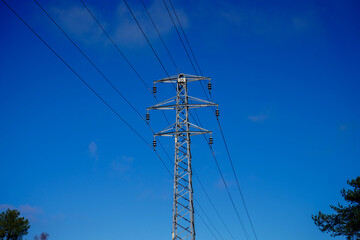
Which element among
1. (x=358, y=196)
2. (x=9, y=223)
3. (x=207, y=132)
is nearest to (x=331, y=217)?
(x=358, y=196)

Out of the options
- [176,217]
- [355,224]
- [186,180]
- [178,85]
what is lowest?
[176,217]

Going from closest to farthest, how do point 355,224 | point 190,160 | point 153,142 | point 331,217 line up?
point 190,160 < point 153,142 < point 355,224 < point 331,217

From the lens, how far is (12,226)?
5591cm

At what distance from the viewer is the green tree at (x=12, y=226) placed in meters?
55.3

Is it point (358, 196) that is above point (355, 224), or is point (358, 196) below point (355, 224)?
above

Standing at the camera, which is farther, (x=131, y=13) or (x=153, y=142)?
(x=153, y=142)

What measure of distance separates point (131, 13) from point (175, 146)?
1109cm

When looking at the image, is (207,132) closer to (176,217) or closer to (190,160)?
(190,160)

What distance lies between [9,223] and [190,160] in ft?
146

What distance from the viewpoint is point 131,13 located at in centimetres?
1574

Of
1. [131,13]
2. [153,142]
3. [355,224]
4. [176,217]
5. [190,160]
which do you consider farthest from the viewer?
[355,224]

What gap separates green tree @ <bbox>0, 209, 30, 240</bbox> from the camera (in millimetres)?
55312

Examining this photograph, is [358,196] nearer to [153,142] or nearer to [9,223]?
[153,142]

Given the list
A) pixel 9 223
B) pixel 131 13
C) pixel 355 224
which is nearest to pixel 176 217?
pixel 131 13
